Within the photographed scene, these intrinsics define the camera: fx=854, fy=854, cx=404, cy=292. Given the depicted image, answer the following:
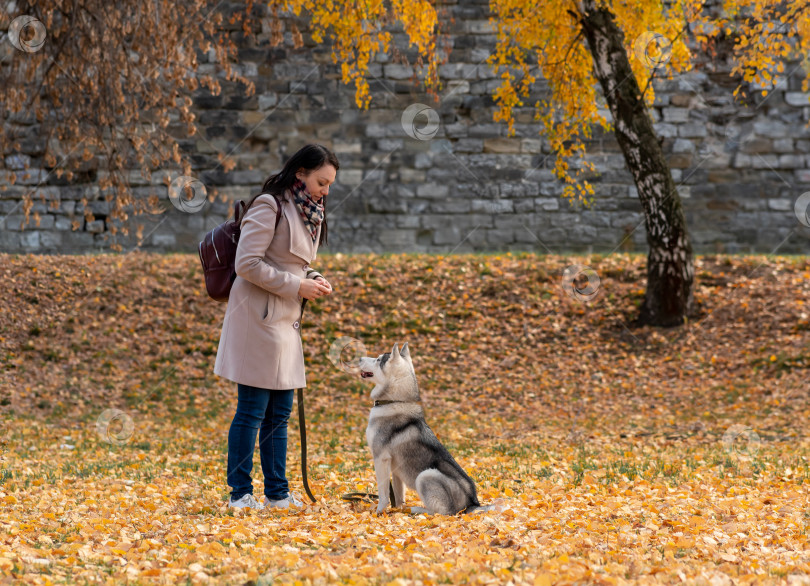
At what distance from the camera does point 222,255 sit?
4.69 meters

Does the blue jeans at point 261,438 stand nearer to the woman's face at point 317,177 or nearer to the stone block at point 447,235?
the woman's face at point 317,177

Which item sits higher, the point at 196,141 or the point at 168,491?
the point at 196,141

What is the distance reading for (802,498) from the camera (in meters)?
5.29

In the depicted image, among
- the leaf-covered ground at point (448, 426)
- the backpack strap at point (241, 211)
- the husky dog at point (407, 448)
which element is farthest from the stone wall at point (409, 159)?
the husky dog at point (407, 448)

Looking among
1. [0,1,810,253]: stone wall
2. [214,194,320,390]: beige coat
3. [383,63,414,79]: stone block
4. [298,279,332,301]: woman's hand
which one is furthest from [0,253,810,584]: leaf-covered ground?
[383,63,414,79]: stone block

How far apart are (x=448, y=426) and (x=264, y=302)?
4436 millimetres

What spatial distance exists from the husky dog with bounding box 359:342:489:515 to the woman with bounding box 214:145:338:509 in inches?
19.2

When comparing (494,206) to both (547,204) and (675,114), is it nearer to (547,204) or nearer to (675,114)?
(547,204)

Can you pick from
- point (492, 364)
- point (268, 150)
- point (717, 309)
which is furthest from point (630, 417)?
point (268, 150)

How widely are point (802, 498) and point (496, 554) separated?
262 cm

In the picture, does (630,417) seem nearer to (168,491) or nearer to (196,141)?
(168,491)

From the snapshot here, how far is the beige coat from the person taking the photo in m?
A: 4.54

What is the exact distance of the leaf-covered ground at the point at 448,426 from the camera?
378 cm

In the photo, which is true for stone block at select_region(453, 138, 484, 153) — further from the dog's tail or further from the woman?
the dog's tail
